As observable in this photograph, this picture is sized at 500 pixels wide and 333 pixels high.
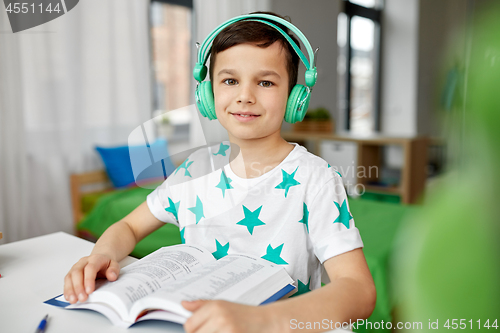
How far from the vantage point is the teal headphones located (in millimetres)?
711

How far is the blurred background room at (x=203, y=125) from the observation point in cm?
12

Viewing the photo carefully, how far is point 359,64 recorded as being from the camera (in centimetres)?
431

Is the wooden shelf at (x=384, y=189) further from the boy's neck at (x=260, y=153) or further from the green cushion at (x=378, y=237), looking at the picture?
the boy's neck at (x=260, y=153)

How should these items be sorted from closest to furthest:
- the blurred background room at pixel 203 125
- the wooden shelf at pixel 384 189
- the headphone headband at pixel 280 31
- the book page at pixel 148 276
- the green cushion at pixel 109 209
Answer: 1. the blurred background room at pixel 203 125
2. the book page at pixel 148 276
3. the headphone headband at pixel 280 31
4. the green cushion at pixel 109 209
5. the wooden shelf at pixel 384 189

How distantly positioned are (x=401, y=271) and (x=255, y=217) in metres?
0.67

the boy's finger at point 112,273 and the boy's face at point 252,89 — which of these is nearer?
the boy's finger at point 112,273

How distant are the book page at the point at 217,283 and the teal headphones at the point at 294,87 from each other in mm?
283

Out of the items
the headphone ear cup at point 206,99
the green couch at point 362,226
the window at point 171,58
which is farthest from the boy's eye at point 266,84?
the window at point 171,58

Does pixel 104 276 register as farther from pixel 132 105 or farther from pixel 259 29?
pixel 132 105

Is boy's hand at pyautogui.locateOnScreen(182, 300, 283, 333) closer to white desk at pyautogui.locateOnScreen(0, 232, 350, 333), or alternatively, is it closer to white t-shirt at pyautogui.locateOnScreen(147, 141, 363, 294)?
white desk at pyautogui.locateOnScreen(0, 232, 350, 333)

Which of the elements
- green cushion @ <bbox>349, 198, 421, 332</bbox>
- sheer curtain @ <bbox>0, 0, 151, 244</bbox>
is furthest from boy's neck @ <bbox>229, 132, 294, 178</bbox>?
sheer curtain @ <bbox>0, 0, 151, 244</bbox>

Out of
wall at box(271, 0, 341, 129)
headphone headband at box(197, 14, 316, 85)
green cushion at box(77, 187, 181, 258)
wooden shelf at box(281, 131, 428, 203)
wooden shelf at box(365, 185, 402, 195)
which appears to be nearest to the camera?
headphone headband at box(197, 14, 316, 85)

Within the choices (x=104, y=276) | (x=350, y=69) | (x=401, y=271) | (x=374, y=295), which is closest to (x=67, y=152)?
(x=104, y=276)

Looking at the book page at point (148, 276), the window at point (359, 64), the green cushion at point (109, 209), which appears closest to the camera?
the book page at point (148, 276)
